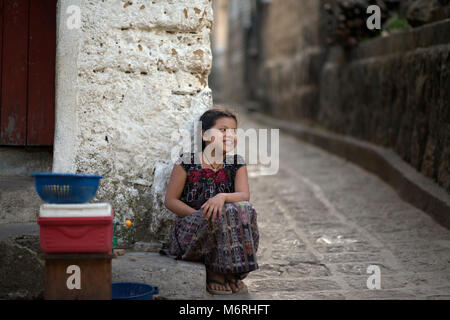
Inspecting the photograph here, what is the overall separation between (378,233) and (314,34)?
5.41 m

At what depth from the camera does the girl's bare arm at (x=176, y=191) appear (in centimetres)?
297

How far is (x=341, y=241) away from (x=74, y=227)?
208 cm

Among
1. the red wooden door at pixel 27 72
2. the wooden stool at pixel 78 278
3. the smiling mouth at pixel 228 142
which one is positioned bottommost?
the wooden stool at pixel 78 278

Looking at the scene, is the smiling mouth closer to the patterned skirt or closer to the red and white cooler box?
the patterned skirt

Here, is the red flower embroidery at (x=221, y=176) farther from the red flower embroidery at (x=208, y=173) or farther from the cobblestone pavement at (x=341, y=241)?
the cobblestone pavement at (x=341, y=241)

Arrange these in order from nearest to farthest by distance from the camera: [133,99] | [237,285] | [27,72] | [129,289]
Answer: [129,289]
[237,285]
[133,99]
[27,72]

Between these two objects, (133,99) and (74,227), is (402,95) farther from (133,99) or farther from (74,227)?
(74,227)

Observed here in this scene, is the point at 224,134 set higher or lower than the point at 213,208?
higher

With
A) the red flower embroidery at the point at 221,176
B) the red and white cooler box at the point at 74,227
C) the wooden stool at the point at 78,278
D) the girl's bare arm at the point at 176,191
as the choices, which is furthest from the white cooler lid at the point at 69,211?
the red flower embroidery at the point at 221,176

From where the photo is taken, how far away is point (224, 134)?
3.05 meters

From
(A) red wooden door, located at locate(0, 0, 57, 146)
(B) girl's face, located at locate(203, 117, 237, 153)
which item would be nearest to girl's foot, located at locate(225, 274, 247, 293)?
(B) girl's face, located at locate(203, 117, 237, 153)

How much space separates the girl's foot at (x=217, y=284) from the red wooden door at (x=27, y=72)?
1.30 m

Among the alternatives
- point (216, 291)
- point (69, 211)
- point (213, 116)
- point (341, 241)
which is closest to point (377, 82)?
point (341, 241)

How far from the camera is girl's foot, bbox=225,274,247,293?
2963 millimetres
